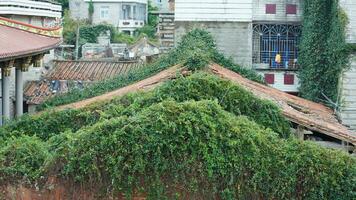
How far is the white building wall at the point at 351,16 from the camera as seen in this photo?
16625mm

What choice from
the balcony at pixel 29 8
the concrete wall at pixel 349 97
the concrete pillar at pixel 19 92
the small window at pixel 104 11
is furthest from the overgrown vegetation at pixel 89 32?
the concrete wall at pixel 349 97

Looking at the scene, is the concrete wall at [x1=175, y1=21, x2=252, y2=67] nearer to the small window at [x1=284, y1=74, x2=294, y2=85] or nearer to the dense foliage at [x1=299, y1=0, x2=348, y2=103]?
the small window at [x1=284, y1=74, x2=294, y2=85]

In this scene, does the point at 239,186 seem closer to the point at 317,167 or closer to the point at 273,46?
the point at 317,167

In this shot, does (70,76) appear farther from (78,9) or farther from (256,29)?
(78,9)

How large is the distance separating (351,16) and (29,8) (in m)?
13.7

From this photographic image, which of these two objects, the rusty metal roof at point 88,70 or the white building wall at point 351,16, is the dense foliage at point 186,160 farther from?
the rusty metal roof at point 88,70

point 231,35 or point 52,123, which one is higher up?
point 231,35

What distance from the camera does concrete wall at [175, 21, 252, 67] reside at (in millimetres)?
19672

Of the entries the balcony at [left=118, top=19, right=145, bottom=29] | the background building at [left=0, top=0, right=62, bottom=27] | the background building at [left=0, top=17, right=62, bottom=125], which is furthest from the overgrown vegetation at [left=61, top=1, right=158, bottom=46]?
the background building at [left=0, top=17, right=62, bottom=125]

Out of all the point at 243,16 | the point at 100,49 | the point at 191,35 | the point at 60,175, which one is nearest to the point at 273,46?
the point at 243,16

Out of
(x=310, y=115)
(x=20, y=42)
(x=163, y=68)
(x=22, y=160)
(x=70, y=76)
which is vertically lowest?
(x=22, y=160)

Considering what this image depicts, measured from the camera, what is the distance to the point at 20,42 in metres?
17.0

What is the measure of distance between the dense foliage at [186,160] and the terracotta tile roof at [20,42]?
4.76 m

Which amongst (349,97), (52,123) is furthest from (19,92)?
(349,97)
